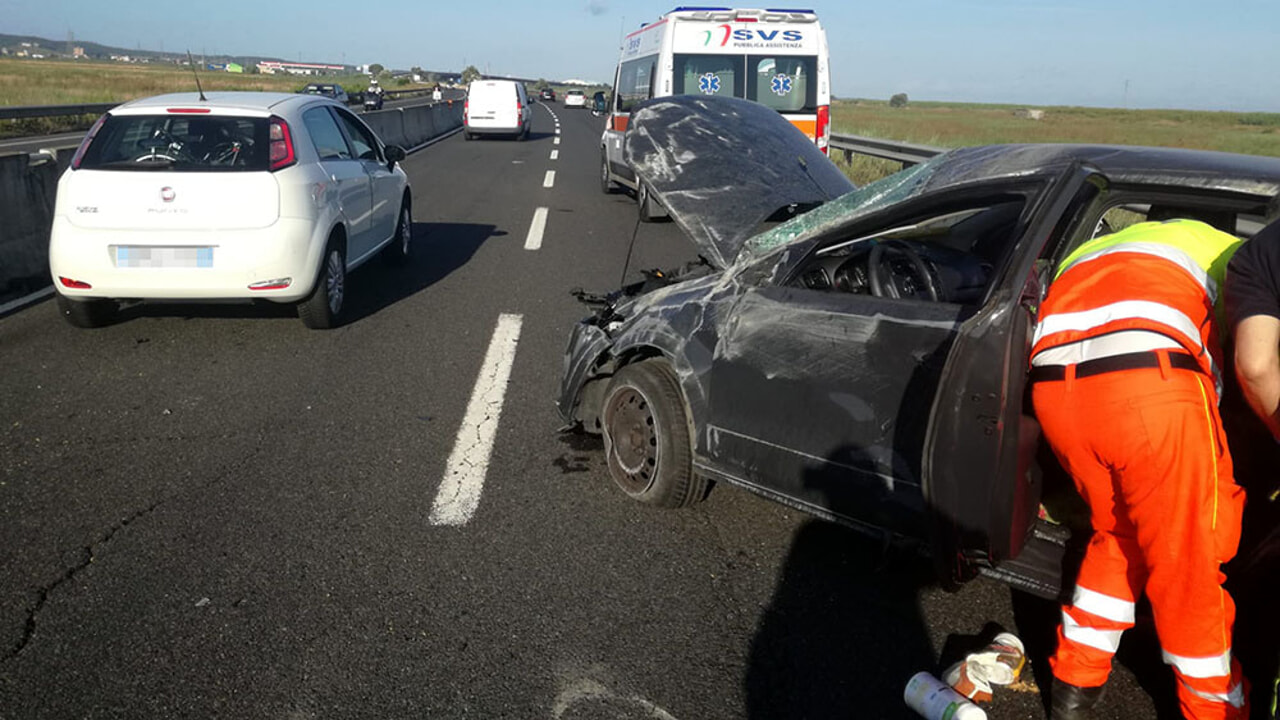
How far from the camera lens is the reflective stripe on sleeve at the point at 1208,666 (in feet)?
7.79

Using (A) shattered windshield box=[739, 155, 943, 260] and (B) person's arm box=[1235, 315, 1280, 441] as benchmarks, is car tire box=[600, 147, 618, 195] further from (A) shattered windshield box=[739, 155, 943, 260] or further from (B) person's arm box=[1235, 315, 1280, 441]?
(B) person's arm box=[1235, 315, 1280, 441]

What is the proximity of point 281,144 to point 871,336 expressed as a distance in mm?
4776

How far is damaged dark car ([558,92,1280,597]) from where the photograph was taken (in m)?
2.64

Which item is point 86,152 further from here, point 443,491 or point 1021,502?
point 1021,502

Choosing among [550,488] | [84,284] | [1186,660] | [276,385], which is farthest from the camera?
[84,284]

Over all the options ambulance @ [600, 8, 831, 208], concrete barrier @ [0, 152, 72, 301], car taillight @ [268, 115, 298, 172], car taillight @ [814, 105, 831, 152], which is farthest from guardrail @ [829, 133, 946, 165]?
concrete barrier @ [0, 152, 72, 301]

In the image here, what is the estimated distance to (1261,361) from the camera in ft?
7.42

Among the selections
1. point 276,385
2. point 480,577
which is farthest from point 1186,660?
point 276,385

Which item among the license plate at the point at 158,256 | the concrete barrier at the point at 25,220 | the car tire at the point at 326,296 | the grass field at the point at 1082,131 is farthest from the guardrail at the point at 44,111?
the grass field at the point at 1082,131

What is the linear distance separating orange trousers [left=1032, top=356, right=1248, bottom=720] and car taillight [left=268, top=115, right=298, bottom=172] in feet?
17.3

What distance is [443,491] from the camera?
13.6 feet

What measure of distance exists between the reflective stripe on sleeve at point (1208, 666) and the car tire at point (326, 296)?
5.54 metres

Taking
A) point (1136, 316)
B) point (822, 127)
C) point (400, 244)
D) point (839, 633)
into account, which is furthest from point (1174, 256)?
point (822, 127)

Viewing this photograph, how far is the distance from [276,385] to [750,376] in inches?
129
